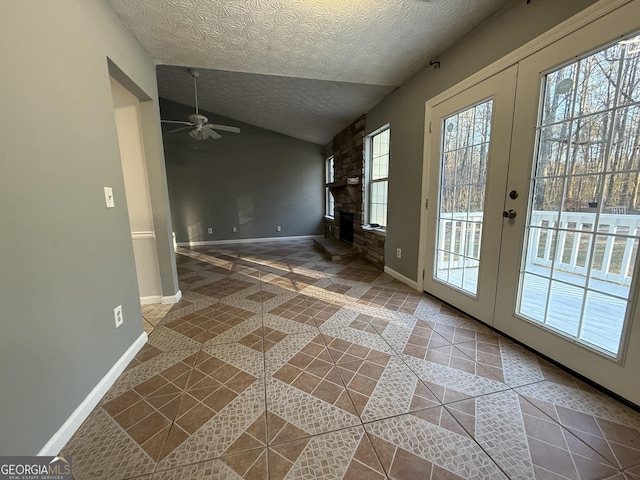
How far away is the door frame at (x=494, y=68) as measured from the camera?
1270 mm

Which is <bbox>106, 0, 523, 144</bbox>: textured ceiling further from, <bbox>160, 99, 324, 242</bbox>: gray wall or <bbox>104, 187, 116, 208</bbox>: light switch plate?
<bbox>160, 99, 324, 242</bbox>: gray wall

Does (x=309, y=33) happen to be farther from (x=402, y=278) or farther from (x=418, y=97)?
(x=402, y=278)

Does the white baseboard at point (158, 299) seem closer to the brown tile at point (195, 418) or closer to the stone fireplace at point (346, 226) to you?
the brown tile at point (195, 418)

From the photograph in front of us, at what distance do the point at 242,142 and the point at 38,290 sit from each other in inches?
225

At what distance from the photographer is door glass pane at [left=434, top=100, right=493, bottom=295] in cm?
205

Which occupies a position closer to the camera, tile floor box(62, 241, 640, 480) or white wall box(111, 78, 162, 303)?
tile floor box(62, 241, 640, 480)

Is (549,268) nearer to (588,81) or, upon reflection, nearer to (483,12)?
(588,81)

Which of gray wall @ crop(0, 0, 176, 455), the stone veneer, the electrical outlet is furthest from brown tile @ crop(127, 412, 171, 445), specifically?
the stone veneer

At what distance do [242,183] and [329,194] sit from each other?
224cm

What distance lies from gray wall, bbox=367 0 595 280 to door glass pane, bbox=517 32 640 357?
15.1 inches

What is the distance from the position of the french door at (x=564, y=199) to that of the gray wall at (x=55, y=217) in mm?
2620

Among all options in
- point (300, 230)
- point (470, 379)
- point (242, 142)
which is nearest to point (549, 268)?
point (470, 379)

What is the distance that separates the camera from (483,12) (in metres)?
1.78

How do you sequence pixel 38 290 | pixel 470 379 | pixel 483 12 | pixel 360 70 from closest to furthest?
pixel 38 290, pixel 470 379, pixel 483 12, pixel 360 70
